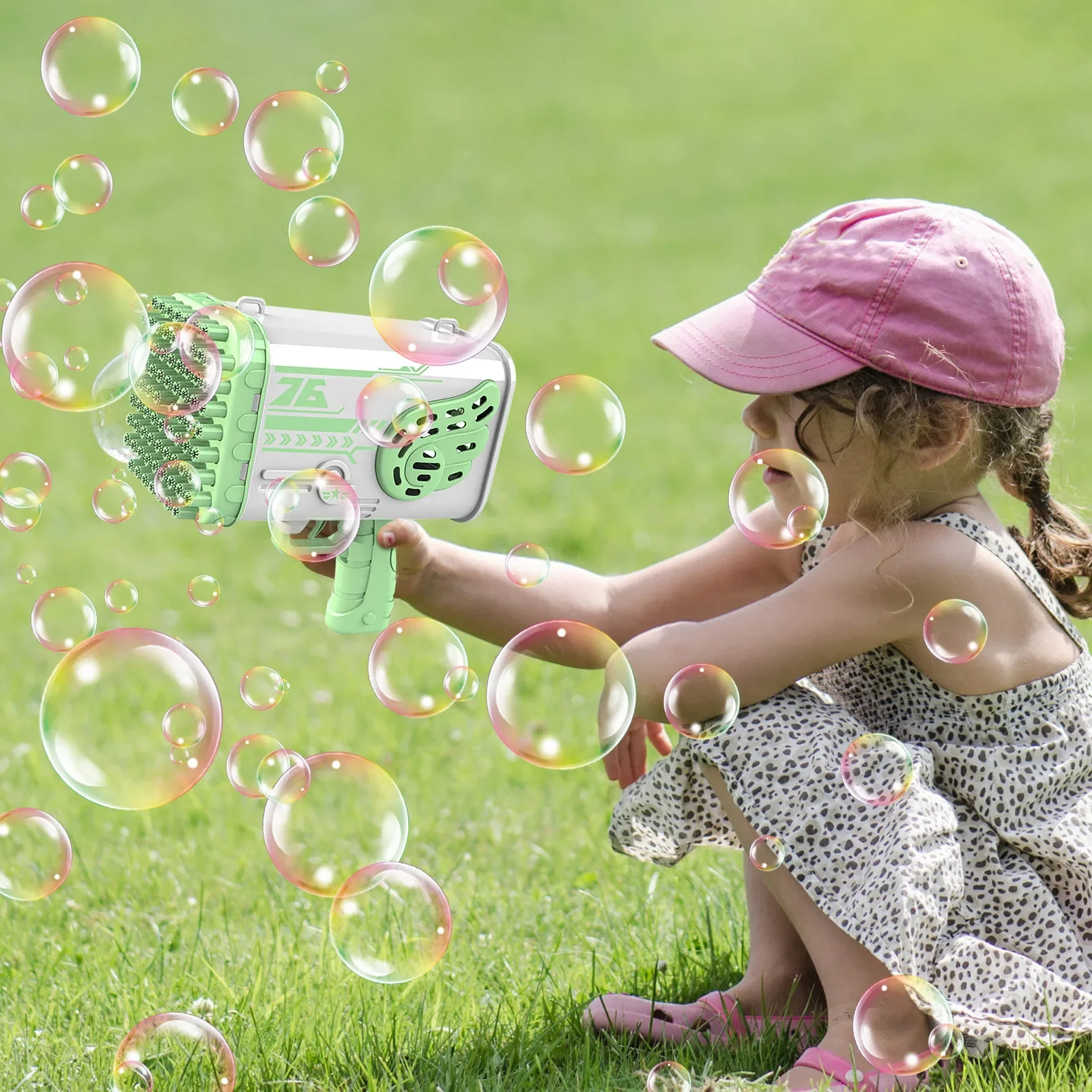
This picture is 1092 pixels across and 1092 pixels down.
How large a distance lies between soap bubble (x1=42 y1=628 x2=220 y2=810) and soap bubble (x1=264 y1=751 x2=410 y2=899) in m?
0.13

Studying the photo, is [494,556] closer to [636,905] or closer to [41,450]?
[636,905]

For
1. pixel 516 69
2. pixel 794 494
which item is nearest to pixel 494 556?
pixel 794 494

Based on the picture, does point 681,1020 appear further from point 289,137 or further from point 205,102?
point 205,102

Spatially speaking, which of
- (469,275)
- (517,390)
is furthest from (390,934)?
(517,390)

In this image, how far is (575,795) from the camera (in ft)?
9.62

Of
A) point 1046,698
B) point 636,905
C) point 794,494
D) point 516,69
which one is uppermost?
point 794,494

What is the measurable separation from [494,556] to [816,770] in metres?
0.60

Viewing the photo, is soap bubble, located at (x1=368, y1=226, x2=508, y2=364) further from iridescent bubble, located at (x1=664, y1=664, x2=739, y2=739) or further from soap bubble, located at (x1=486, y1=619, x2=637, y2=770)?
iridescent bubble, located at (x1=664, y1=664, x2=739, y2=739)

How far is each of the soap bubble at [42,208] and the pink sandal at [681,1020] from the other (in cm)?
131

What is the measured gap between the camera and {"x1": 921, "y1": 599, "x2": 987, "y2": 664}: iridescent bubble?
189 cm

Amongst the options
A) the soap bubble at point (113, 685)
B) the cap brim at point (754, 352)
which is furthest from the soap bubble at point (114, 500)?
the cap brim at point (754, 352)

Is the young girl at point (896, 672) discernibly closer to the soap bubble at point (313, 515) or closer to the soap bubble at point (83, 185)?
the soap bubble at point (313, 515)

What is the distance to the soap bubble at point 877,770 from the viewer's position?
72.4 inches

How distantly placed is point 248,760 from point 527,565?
465 mm
